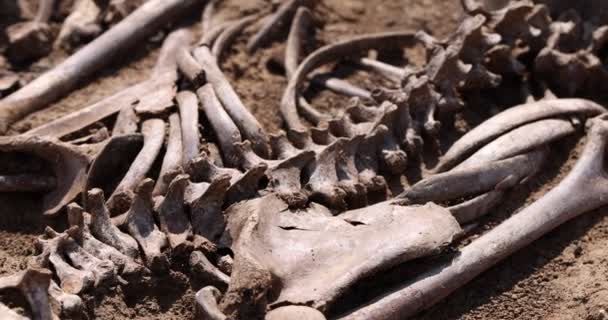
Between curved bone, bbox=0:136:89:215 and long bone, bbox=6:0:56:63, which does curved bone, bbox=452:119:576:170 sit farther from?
long bone, bbox=6:0:56:63

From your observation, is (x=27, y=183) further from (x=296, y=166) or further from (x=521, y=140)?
(x=521, y=140)

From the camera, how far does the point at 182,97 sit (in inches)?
186

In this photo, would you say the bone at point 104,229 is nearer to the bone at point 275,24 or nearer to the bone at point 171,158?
the bone at point 171,158

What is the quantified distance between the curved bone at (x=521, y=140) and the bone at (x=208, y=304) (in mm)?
1402

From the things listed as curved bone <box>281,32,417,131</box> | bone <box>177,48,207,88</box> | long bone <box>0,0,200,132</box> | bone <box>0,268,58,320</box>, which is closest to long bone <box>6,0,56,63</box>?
long bone <box>0,0,200,132</box>

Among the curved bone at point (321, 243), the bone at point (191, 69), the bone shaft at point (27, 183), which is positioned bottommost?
the curved bone at point (321, 243)

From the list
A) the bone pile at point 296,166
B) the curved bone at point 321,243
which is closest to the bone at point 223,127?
the bone pile at point 296,166

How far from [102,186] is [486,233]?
1742mm

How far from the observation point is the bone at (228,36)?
17.2ft

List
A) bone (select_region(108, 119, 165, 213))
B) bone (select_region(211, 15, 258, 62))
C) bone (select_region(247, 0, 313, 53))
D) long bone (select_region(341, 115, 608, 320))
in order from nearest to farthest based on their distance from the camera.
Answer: long bone (select_region(341, 115, 608, 320)), bone (select_region(108, 119, 165, 213)), bone (select_region(211, 15, 258, 62)), bone (select_region(247, 0, 313, 53))

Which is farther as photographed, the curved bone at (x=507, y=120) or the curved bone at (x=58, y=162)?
the curved bone at (x=507, y=120)

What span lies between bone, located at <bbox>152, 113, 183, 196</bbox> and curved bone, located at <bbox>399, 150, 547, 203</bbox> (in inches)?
40.1

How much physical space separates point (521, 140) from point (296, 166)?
1.13 meters

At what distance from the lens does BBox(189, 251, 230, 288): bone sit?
12.7 feet
